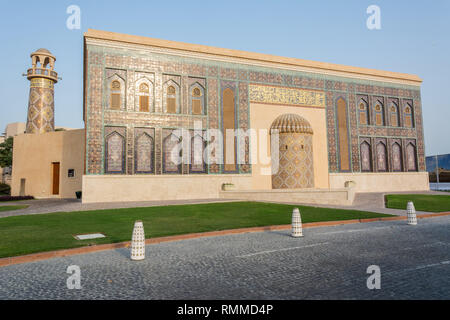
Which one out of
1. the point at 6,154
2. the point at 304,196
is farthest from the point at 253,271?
the point at 6,154

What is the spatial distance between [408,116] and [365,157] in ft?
22.2

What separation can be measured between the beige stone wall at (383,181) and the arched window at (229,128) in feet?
28.4

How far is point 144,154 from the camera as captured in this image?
19.7 m

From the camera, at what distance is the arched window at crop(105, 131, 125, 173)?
61.8 ft

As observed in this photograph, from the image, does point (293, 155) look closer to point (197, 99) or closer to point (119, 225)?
point (197, 99)

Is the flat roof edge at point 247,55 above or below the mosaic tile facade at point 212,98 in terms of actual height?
above

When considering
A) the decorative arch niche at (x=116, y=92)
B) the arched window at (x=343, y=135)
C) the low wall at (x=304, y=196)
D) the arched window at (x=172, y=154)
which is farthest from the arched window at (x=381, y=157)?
the decorative arch niche at (x=116, y=92)

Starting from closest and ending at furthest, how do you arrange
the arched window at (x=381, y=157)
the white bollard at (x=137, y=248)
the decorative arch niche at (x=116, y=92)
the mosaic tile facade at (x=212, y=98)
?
the white bollard at (x=137, y=248)
the mosaic tile facade at (x=212, y=98)
the decorative arch niche at (x=116, y=92)
the arched window at (x=381, y=157)

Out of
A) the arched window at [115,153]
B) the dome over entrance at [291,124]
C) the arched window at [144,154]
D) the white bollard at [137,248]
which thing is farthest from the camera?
the dome over entrance at [291,124]

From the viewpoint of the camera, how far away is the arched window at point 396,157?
26703 millimetres

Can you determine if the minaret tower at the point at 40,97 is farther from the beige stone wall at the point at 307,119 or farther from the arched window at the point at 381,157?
the arched window at the point at 381,157

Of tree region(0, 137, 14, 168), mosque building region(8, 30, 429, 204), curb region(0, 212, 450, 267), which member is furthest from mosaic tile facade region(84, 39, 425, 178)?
tree region(0, 137, 14, 168)

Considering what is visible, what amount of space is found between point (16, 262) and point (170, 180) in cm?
1420

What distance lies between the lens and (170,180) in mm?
19938
